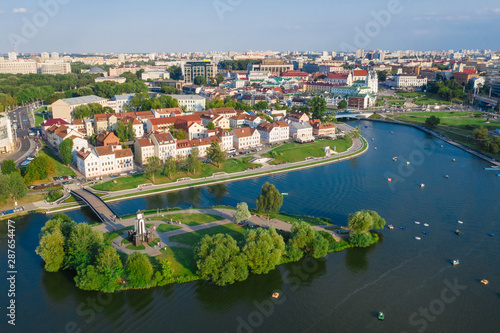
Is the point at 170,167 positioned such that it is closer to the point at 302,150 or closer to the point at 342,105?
the point at 302,150

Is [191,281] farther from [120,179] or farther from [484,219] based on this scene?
[484,219]

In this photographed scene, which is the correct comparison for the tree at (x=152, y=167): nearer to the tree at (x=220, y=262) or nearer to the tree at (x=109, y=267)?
the tree at (x=109, y=267)

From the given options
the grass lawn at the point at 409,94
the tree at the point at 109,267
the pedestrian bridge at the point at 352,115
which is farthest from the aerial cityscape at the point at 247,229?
the grass lawn at the point at 409,94

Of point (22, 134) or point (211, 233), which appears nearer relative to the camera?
point (211, 233)

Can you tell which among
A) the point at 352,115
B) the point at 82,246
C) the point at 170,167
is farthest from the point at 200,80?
the point at 82,246

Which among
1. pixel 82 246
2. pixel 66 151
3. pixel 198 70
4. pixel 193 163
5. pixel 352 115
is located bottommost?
pixel 352 115

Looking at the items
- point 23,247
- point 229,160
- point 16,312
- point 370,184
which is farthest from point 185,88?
point 16,312
